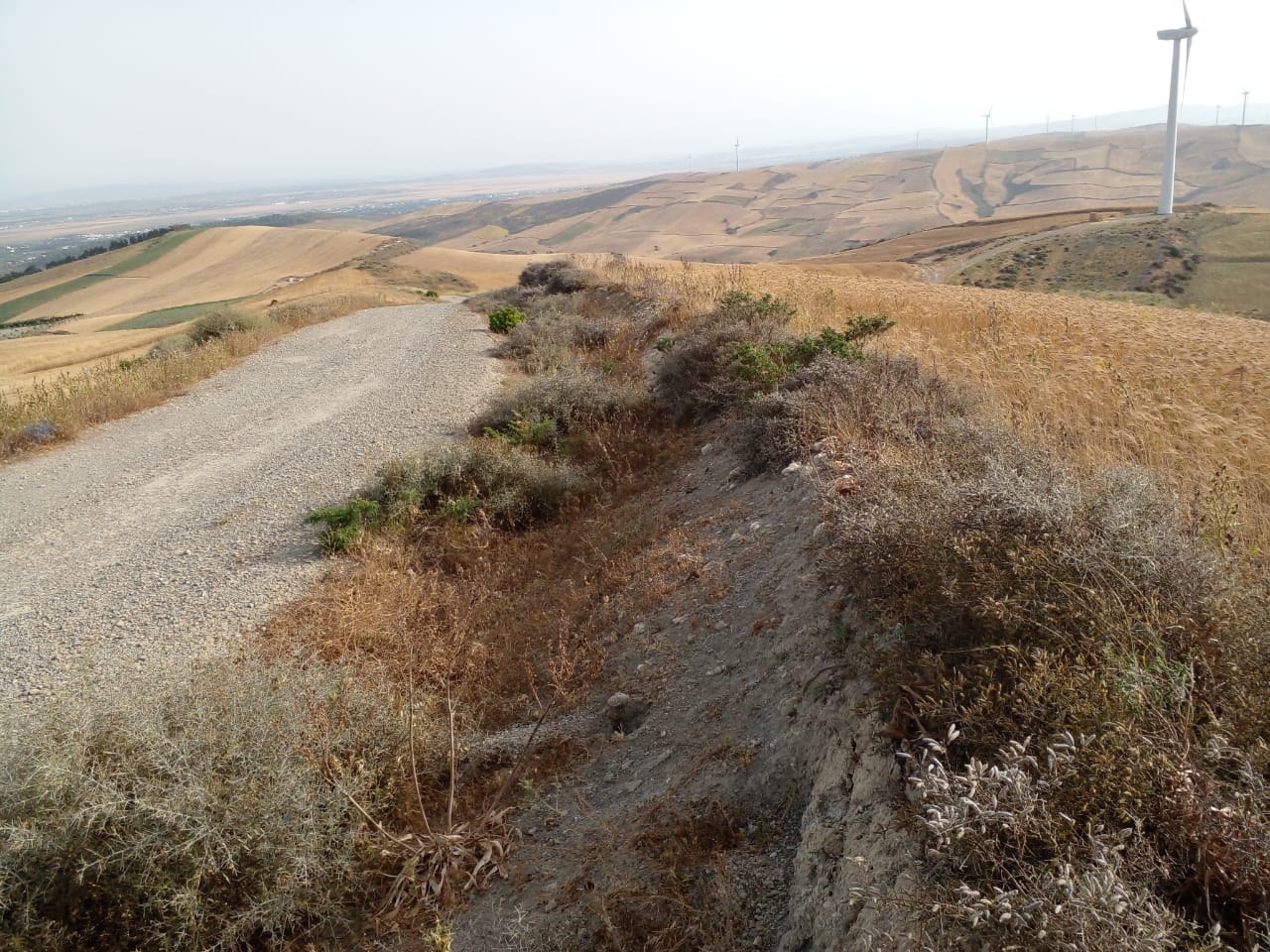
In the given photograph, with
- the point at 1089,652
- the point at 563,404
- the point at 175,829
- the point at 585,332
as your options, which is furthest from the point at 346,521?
the point at 585,332

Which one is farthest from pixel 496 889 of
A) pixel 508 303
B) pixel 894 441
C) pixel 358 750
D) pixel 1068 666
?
pixel 508 303

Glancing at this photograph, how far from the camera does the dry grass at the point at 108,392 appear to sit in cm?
1106

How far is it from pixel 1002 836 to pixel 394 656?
420 centimetres

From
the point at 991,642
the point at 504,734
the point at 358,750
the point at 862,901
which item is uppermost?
the point at 991,642

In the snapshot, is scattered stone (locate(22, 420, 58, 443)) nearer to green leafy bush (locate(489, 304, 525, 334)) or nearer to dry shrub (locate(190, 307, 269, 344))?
dry shrub (locate(190, 307, 269, 344))

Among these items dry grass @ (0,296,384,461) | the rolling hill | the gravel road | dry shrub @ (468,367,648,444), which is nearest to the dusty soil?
the gravel road

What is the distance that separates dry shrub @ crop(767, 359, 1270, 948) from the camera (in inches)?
65.7

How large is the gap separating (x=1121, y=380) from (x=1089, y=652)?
170 inches

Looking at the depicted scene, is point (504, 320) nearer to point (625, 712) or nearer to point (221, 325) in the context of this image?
point (221, 325)

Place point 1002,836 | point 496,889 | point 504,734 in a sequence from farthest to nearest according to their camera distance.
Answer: point 504,734 < point 496,889 < point 1002,836

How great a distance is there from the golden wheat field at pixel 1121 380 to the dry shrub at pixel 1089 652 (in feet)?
2.93

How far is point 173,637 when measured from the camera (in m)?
5.57

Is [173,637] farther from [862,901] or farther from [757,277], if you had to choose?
[757,277]

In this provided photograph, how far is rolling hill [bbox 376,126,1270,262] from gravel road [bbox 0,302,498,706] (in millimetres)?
93101
